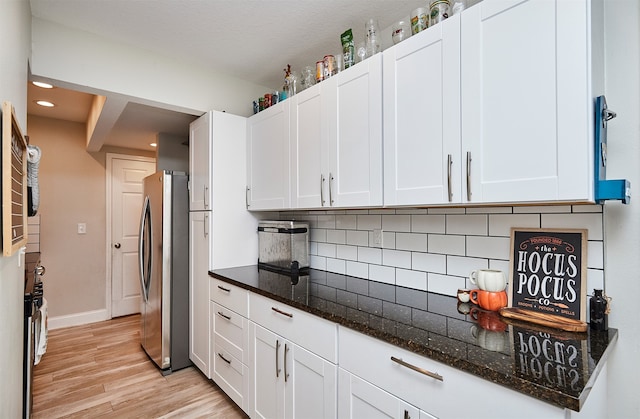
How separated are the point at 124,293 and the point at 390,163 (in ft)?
13.9

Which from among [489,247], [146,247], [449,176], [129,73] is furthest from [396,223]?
[146,247]

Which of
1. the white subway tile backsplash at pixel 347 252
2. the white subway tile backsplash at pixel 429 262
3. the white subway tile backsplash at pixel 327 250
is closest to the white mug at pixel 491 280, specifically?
the white subway tile backsplash at pixel 429 262

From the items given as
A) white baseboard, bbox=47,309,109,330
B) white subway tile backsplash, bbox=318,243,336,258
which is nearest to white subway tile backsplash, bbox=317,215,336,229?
white subway tile backsplash, bbox=318,243,336,258

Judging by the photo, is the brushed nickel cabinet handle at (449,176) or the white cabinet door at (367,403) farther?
the brushed nickel cabinet handle at (449,176)

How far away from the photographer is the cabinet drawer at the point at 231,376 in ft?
6.64

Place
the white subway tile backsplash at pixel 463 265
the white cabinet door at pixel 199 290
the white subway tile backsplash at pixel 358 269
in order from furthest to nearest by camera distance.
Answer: the white cabinet door at pixel 199 290
the white subway tile backsplash at pixel 358 269
the white subway tile backsplash at pixel 463 265

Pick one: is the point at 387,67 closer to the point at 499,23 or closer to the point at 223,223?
the point at 499,23

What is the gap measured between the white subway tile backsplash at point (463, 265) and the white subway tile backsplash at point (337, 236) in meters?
0.78

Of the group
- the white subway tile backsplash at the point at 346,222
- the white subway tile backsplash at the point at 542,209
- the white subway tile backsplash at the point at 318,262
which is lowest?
the white subway tile backsplash at the point at 318,262

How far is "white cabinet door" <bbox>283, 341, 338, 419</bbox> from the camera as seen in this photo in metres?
1.43

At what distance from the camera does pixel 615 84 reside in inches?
47.3

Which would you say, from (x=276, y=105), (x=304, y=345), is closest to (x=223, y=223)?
(x=276, y=105)

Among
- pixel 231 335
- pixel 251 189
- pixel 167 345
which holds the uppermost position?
pixel 251 189

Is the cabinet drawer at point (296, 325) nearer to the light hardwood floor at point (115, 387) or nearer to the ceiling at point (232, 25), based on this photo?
the light hardwood floor at point (115, 387)
